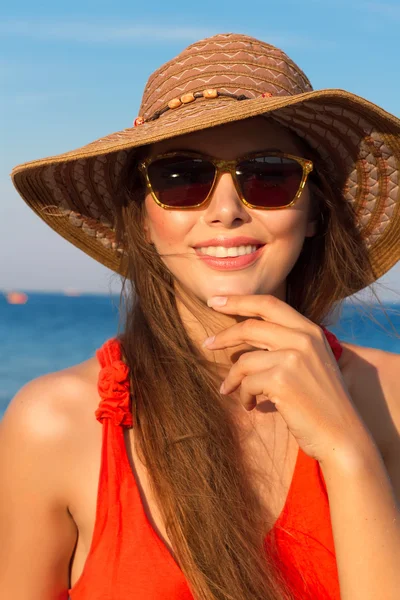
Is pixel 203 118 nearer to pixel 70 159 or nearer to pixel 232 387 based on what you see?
pixel 70 159

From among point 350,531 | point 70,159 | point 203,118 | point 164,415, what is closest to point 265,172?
point 203,118

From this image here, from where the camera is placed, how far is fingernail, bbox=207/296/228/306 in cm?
260

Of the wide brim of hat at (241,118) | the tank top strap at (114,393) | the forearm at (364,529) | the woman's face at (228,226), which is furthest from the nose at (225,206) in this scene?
the forearm at (364,529)

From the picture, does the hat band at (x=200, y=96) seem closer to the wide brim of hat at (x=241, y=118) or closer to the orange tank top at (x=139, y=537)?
the wide brim of hat at (x=241, y=118)

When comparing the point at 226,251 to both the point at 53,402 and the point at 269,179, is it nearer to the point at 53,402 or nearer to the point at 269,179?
the point at 269,179

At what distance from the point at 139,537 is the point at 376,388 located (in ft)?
3.90

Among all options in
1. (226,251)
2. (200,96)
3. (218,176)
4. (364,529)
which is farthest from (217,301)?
(364,529)

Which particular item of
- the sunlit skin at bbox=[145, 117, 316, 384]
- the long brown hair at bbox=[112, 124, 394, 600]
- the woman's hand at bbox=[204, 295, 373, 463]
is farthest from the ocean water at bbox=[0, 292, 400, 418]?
the woman's hand at bbox=[204, 295, 373, 463]

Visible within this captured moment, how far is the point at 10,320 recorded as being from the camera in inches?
1703

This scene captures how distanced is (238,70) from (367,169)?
685 mm

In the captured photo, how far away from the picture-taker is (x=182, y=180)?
2.63 metres

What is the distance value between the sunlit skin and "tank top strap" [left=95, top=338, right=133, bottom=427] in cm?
39

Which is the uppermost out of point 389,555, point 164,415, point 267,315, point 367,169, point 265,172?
point 367,169

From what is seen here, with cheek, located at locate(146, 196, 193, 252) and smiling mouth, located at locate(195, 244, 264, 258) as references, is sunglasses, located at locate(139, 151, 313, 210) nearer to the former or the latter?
cheek, located at locate(146, 196, 193, 252)
